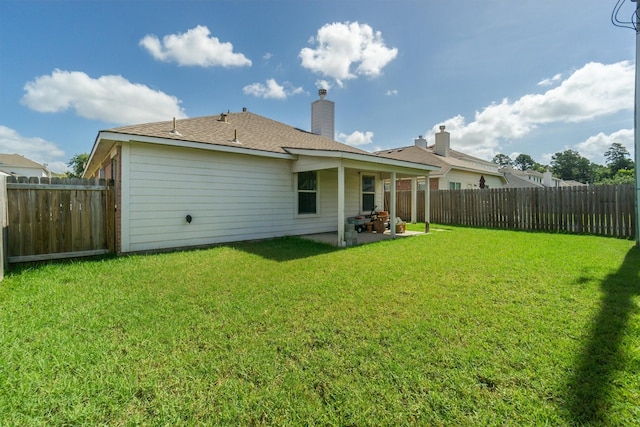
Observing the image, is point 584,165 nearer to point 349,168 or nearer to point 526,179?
point 526,179

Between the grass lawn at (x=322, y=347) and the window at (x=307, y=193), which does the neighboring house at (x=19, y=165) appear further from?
the grass lawn at (x=322, y=347)

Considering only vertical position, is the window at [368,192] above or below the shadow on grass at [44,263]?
above

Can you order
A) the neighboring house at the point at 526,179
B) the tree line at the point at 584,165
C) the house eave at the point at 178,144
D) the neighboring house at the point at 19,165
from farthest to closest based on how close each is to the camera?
the tree line at the point at 584,165 < the neighboring house at the point at 19,165 < the neighboring house at the point at 526,179 < the house eave at the point at 178,144

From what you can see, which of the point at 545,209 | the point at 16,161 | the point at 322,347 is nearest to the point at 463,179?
the point at 545,209

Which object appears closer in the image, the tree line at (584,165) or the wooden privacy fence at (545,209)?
the wooden privacy fence at (545,209)

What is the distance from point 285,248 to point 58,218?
496 centimetres

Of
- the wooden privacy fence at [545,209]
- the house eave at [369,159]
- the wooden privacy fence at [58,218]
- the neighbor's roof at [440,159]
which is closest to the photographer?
the wooden privacy fence at [58,218]

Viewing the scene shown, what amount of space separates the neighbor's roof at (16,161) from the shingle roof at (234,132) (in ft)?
141

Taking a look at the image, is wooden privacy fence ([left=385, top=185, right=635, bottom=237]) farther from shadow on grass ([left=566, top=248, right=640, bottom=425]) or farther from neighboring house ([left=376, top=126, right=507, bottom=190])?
shadow on grass ([left=566, top=248, right=640, bottom=425])

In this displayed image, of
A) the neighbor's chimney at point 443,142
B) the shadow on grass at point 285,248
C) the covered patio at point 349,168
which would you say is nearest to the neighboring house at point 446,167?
the neighbor's chimney at point 443,142

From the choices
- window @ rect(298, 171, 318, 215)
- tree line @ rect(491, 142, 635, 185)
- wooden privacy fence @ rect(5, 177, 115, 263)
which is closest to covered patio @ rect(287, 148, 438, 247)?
window @ rect(298, 171, 318, 215)

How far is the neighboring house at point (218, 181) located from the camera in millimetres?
6496

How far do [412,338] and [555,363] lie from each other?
109 cm

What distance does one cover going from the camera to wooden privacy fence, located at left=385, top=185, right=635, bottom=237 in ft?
29.5
